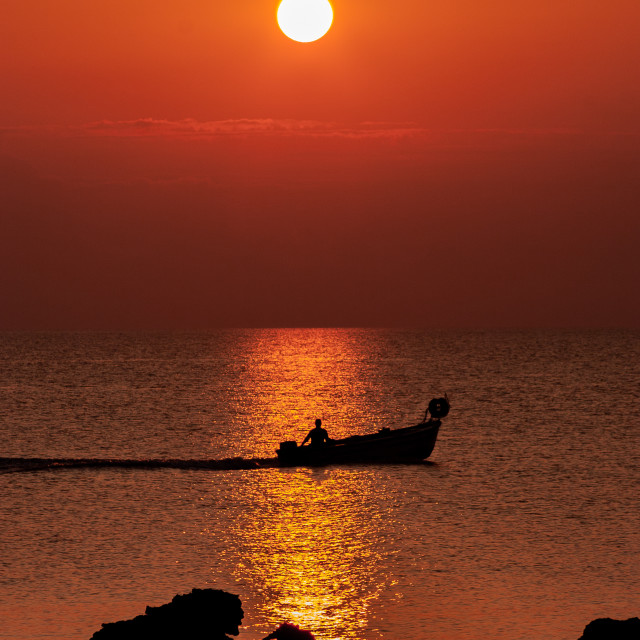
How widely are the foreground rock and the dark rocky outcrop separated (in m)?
4.16

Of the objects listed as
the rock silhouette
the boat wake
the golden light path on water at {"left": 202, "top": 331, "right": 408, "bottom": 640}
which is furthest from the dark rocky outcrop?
the boat wake

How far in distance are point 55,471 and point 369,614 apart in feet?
76.6

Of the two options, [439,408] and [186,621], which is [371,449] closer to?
[439,408]

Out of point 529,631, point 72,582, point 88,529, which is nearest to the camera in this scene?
point 529,631

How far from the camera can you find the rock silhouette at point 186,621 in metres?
14.9

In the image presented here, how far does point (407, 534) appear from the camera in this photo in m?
27.7

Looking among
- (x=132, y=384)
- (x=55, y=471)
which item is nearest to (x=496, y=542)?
(x=55, y=471)

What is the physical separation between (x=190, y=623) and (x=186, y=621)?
0.07 meters

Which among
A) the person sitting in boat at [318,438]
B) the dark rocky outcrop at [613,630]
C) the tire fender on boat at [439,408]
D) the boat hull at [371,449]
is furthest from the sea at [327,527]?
the dark rocky outcrop at [613,630]

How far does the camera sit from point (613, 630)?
1445cm

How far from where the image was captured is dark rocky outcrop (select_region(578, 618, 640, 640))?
47.1 ft

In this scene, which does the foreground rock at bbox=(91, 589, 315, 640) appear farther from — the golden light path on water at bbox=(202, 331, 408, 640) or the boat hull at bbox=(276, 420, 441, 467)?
the boat hull at bbox=(276, 420, 441, 467)

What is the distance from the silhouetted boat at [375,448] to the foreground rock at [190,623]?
25.1 m

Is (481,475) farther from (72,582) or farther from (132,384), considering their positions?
(132,384)
